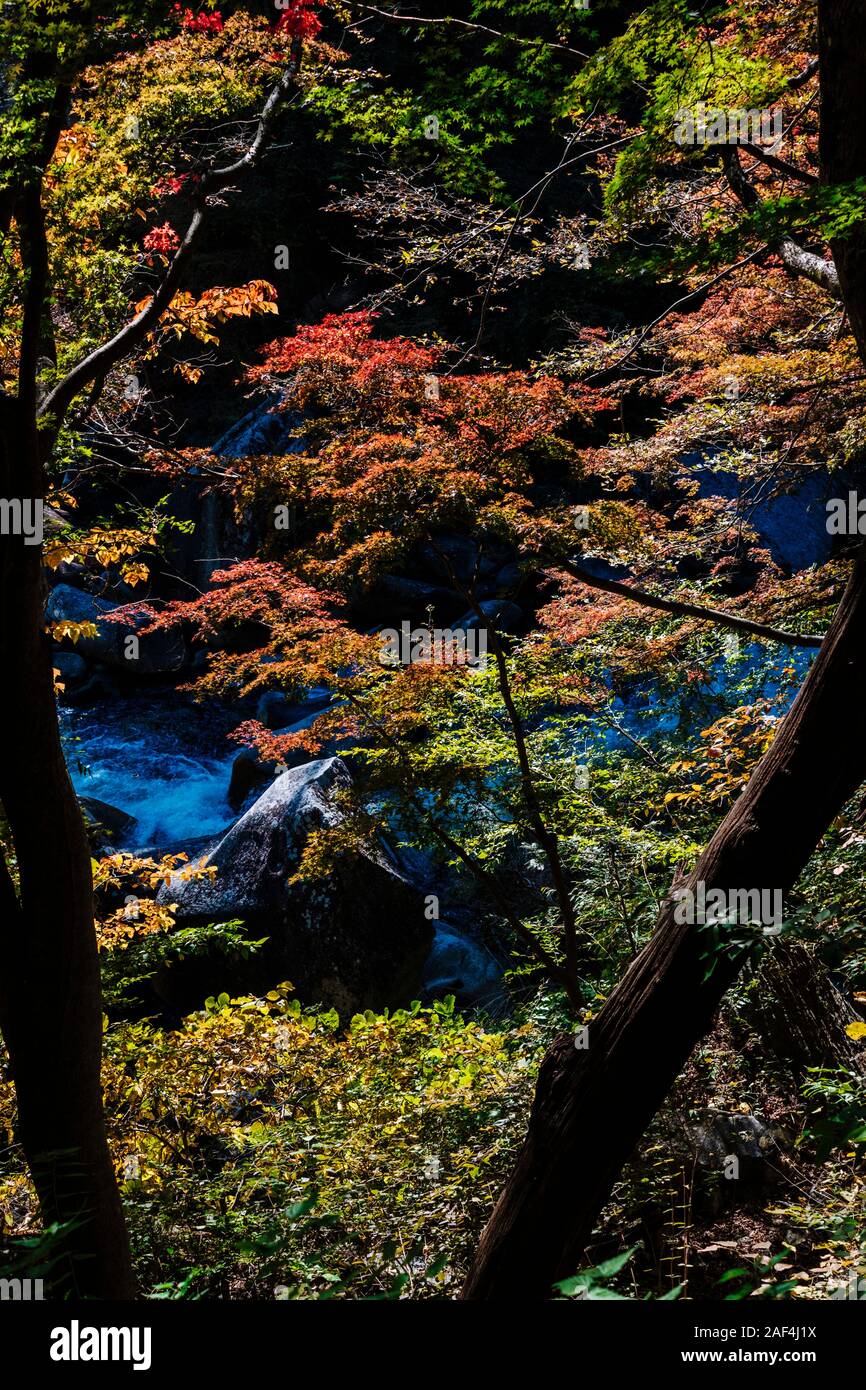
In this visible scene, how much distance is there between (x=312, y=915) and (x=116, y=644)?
9976 mm

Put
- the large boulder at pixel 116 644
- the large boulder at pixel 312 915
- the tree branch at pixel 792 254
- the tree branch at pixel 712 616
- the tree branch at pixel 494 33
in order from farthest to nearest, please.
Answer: the large boulder at pixel 116 644, the large boulder at pixel 312 915, the tree branch at pixel 792 254, the tree branch at pixel 494 33, the tree branch at pixel 712 616

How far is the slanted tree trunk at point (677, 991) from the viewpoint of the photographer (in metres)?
2.97

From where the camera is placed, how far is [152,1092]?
15.8 ft

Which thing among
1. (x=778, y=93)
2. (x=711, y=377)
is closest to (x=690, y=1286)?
(x=778, y=93)

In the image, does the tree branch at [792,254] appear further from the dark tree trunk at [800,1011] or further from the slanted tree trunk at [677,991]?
the dark tree trunk at [800,1011]

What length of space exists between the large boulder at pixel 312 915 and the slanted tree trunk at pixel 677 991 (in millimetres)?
5222

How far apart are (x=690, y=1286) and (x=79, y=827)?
2942 mm

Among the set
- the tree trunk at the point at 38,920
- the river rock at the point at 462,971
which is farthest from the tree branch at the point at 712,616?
the river rock at the point at 462,971

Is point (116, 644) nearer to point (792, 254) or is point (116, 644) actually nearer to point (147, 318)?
point (147, 318)

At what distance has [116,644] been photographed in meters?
16.9

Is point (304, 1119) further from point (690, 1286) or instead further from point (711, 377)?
point (711, 377)

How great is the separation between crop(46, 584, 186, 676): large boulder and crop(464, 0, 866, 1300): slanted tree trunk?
14.8 m

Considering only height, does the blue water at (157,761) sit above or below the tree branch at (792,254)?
below

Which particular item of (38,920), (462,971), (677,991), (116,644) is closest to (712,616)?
(677,991)
